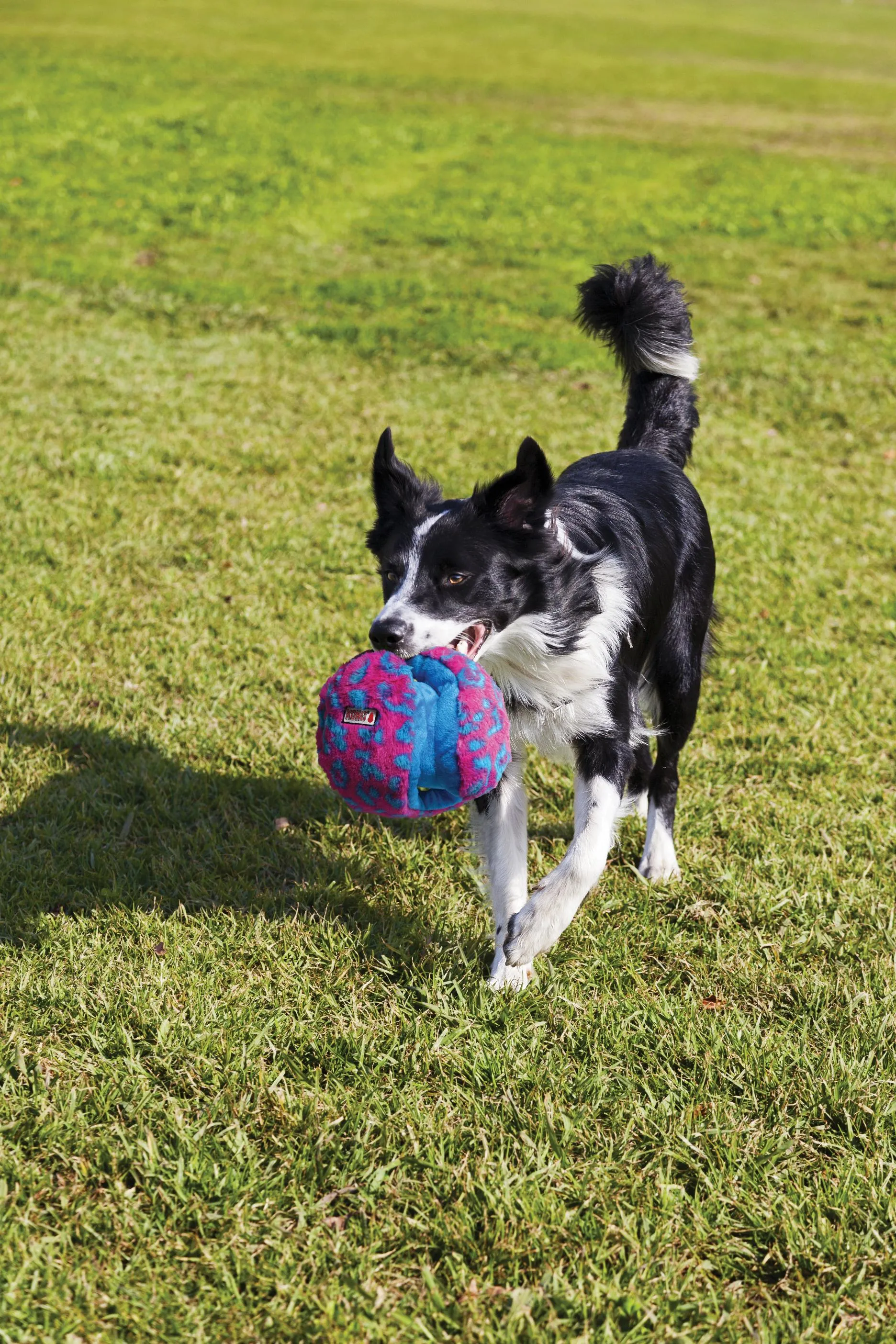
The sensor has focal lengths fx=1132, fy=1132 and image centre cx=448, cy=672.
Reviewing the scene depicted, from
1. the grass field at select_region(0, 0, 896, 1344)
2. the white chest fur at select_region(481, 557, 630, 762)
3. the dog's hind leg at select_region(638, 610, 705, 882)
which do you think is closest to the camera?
the grass field at select_region(0, 0, 896, 1344)

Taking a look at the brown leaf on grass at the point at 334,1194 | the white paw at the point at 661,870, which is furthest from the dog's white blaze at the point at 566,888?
the brown leaf on grass at the point at 334,1194

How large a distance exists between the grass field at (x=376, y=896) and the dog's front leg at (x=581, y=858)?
0.24m

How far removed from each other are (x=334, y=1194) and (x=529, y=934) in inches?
34.6

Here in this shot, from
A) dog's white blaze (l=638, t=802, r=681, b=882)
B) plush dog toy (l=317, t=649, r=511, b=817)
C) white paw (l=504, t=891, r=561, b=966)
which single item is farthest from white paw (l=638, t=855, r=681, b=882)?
plush dog toy (l=317, t=649, r=511, b=817)

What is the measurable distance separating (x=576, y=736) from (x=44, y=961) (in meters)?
1.75

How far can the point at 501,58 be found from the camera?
3170 centimetres

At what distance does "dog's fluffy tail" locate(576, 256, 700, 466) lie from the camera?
455cm

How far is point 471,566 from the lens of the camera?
10.6 ft

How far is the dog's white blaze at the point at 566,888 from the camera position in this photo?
127 inches

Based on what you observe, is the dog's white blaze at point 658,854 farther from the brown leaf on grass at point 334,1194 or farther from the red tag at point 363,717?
the brown leaf on grass at point 334,1194

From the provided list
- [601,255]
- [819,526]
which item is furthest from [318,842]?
[601,255]

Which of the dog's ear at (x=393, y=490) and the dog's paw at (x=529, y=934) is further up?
the dog's ear at (x=393, y=490)

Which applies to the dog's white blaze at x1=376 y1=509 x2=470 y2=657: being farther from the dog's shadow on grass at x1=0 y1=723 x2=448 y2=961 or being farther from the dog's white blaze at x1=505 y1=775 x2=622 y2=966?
the dog's shadow on grass at x1=0 y1=723 x2=448 y2=961

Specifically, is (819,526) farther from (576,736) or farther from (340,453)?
(576,736)
